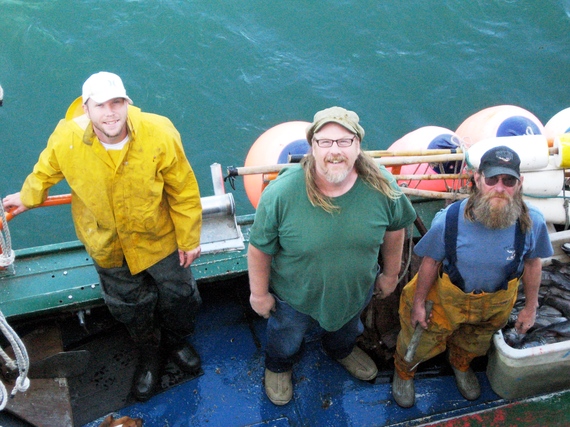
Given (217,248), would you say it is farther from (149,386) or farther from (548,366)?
(548,366)

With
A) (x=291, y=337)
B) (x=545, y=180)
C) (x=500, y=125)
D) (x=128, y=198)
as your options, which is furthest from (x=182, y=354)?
(x=500, y=125)

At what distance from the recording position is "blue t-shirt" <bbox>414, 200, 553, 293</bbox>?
2.86 m

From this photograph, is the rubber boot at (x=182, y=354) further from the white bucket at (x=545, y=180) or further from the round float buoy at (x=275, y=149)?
the white bucket at (x=545, y=180)

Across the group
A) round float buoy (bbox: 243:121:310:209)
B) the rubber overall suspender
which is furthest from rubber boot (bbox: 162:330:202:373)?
the rubber overall suspender

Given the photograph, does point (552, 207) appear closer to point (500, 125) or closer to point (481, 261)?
point (500, 125)

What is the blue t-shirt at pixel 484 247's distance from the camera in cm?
286

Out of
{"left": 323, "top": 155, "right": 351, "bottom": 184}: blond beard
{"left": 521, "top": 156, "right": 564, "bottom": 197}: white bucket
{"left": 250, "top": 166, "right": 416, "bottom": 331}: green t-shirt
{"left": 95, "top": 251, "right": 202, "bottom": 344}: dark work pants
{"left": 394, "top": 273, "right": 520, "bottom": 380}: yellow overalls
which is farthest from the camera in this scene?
{"left": 521, "top": 156, "right": 564, "bottom": 197}: white bucket

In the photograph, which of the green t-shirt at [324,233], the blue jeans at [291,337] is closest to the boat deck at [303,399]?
the blue jeans at [291,337]

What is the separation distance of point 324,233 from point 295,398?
1.66 metres

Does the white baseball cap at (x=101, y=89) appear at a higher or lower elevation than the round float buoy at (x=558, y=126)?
higher

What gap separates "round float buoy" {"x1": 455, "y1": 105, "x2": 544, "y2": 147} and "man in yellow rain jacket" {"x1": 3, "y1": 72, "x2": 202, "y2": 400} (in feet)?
10.2

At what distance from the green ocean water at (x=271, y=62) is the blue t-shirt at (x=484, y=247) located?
187 inches

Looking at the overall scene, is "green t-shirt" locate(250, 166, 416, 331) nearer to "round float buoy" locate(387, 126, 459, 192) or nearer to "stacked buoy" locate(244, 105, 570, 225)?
"stacked buoy" locate(244, 105, 570, 225)

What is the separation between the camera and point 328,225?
99.4 inches
